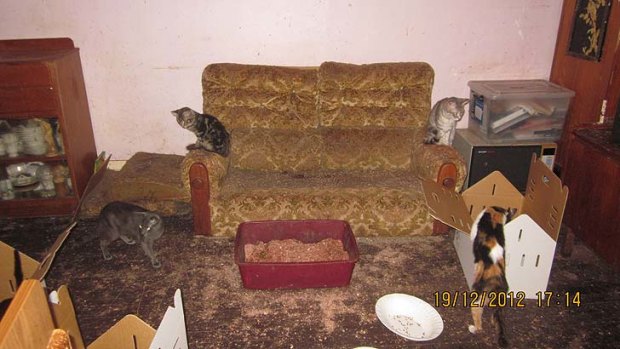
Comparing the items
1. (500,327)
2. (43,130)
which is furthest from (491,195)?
(43,130)

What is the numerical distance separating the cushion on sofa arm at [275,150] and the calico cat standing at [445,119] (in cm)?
88

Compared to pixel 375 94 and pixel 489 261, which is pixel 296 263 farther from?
pixel 375 94

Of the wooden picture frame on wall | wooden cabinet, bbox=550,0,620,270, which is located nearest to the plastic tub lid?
wooden cabinet, bbox=550,0,620,270

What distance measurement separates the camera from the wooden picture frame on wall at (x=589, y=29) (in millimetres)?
3275

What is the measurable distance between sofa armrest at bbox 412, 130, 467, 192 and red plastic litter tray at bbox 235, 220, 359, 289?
77 centimetres

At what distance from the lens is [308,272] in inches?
101

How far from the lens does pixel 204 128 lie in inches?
125

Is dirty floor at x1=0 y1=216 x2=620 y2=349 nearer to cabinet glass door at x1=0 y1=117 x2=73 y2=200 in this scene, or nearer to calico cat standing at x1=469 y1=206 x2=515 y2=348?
calico cat standing at x1=469 y1=206 x2=515 y2=348

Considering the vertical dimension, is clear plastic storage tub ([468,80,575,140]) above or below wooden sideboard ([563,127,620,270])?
above

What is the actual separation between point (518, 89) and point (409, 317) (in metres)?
2.23

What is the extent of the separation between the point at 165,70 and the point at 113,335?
8.92 ft

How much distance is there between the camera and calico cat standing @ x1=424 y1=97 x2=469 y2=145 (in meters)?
3.22

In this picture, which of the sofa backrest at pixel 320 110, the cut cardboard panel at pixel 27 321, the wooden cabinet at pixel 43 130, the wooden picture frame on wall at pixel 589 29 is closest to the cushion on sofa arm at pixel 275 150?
the sofa backrest at pixel 320 110

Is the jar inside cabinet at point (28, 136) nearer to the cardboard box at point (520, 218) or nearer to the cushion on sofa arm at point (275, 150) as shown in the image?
the cushion on sofa arm at point (275, 150)
